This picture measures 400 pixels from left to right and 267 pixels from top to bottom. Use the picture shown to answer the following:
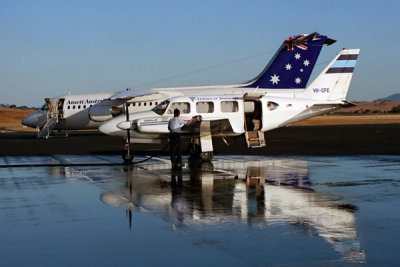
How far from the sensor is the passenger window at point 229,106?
22141mm

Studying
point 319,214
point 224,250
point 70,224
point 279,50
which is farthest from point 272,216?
point 279,50

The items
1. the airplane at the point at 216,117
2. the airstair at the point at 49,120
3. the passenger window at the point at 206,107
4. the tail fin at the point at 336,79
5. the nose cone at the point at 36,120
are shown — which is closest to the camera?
the airplane at the point at 216,117

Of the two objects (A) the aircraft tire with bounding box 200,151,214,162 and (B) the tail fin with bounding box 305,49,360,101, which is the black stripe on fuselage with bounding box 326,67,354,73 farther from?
(A) the aircraft tire with bounding box 200,151,214,162

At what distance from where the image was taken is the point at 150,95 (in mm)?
39875

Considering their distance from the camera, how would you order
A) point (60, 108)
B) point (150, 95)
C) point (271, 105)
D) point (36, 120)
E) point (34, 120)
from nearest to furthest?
point (271, 105), point (150, 95), point (60, 108), point (36, 120), point (34, 120)

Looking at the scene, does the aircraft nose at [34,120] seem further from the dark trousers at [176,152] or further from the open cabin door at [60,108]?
the dark trousers at [176,152]

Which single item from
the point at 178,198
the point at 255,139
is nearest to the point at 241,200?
the point at 178,198

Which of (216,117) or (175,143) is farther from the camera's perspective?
(216,117)

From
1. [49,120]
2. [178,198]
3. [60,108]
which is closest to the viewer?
[178,198]

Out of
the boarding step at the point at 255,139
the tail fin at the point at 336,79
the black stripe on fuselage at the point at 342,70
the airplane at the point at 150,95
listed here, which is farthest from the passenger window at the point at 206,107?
the airplane at the point at 150,95

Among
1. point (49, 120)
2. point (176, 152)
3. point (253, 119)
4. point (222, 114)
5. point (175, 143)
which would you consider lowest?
point (176, 152)

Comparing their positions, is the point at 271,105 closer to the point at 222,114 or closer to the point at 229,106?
the point at 229,106

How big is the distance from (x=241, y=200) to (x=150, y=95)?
28974 millimetres

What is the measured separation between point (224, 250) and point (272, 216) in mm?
2450
